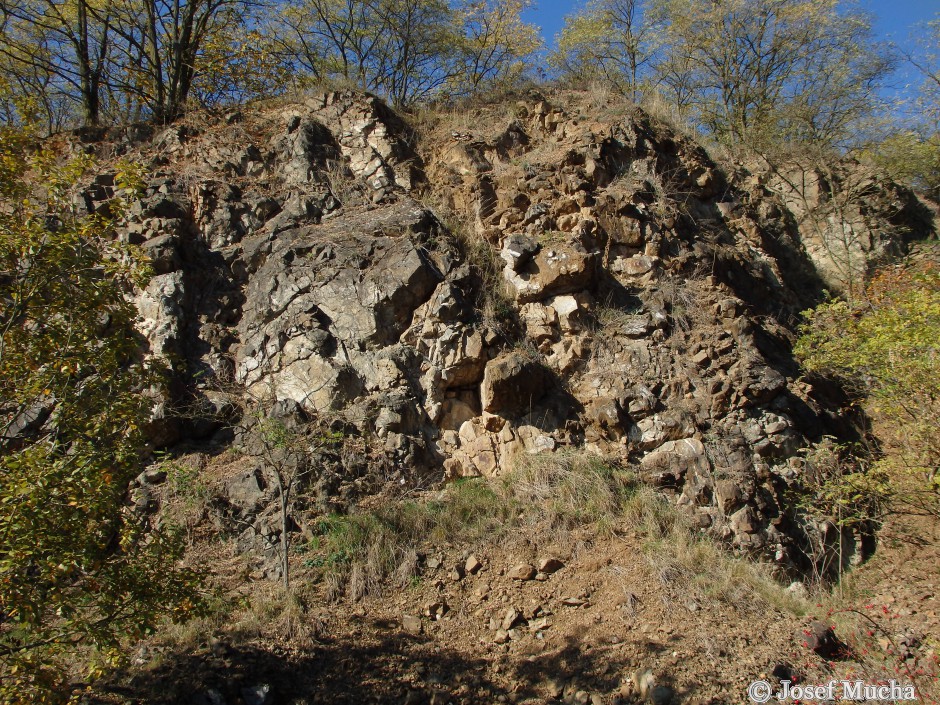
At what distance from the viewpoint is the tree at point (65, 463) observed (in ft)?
11.2

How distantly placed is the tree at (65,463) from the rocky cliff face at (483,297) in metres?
3.10

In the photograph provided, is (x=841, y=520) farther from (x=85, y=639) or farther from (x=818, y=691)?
(x=85, y=639)

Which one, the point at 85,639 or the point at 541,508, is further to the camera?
the point at 541,508

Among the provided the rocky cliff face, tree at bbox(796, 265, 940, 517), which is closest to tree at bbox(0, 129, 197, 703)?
the rocky cliff face

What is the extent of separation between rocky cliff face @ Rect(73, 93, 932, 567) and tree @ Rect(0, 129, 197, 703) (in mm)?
3100

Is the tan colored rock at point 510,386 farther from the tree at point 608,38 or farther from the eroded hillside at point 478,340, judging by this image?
the tree at point 608,38

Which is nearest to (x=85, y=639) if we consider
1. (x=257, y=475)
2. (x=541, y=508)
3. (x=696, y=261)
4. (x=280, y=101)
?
(x=257, y=475)

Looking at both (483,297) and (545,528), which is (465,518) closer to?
(545,528)

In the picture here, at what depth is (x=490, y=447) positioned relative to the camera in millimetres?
7957

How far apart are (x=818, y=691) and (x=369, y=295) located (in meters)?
6.61

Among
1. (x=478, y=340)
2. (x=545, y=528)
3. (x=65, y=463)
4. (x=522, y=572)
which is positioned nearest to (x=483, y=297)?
(x=478, y=340)

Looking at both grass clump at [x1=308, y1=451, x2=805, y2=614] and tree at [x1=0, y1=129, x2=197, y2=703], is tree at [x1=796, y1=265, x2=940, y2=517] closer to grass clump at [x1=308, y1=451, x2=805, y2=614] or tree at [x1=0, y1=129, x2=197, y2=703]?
grass clump at [x1=308, y1=451, x2=805, y2=614]

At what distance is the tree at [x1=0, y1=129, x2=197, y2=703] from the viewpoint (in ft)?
11.2

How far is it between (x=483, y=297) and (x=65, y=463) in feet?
20.1
